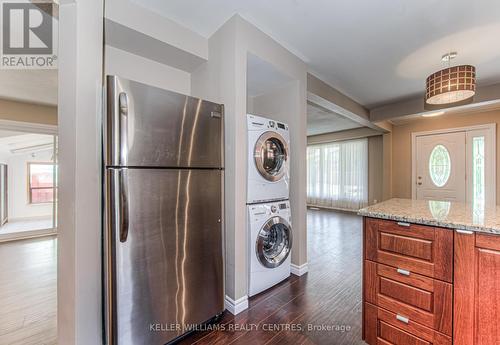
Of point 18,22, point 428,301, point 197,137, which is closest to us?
point 428,301

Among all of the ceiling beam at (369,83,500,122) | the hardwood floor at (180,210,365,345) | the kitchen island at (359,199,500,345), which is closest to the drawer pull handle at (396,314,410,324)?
the kitchen island at (359,199,500,345)

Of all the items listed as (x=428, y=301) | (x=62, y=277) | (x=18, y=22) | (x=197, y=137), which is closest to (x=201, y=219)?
(x=197, y=137)

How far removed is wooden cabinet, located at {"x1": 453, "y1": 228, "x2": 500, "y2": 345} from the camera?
41.8 inches

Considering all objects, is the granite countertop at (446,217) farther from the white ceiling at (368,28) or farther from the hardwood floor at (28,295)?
the hardwood floor at (28,295)

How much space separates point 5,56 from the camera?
233 cm

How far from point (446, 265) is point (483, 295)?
0.58ft

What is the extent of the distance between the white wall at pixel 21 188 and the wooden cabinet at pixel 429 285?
595cm

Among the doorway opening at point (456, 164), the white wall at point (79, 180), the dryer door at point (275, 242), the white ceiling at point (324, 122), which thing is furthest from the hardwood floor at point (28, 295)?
the doorway opening at point (456, 164)

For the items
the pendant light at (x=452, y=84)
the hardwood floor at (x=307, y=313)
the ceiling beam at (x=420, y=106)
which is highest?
the ceiling beam at (x=420, y=106)

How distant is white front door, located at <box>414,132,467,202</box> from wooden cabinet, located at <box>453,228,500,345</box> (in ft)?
15.5

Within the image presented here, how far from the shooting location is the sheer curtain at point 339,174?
20.8 ft

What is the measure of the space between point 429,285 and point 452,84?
1.87 meters

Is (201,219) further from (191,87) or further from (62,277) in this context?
(191,87)

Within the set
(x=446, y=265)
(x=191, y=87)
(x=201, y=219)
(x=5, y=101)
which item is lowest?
(x=446, y=265)
